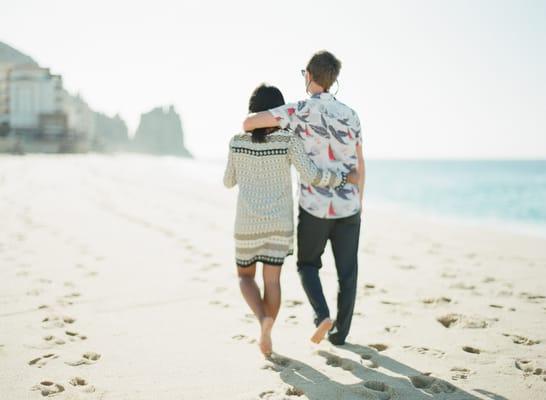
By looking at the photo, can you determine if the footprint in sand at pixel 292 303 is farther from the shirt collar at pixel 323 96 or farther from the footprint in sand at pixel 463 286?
the shirt collar at pixel 323 96

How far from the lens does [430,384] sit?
2.69m

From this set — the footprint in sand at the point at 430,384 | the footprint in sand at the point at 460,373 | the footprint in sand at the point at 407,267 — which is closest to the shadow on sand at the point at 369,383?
the footprint in sand at the point at 430,384

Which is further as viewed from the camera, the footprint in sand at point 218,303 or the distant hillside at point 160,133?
the distant hillside at point 160,133

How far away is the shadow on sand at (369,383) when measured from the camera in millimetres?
2545

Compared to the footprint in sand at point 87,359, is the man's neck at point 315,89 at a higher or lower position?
higher

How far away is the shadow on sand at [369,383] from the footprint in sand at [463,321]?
0.98 m

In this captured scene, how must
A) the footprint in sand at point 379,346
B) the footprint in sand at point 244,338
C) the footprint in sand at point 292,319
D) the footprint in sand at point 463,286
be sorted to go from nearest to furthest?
the footprint in sand at point 379,346 < the footprint in sand at point 244,338 < the footprint in sand at point 292,319 < the footprint in sand at point 463,286

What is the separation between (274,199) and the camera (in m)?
2.96

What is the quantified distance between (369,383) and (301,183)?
1.32m

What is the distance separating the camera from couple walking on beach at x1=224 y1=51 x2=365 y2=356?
2.86m

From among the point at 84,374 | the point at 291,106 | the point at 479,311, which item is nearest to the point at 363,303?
the point at 479,311

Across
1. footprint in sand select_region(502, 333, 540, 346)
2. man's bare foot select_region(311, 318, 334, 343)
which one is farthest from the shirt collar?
footprint in sand select_region(502, 333, 540, 346)

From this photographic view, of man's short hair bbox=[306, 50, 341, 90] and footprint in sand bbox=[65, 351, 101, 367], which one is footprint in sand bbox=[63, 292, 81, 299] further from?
man's short hair bbox=[306, 50, 341, 90]

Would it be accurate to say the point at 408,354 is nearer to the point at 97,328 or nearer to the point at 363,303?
the point at 363,303
